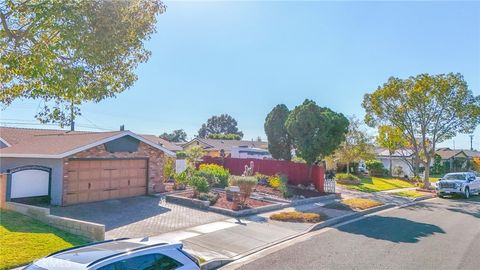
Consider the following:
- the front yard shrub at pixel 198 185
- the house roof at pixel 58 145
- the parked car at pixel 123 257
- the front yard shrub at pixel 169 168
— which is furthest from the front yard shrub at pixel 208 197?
the parked car at pixel 123 257

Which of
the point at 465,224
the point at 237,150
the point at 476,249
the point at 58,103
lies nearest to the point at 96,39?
the point at 58,103

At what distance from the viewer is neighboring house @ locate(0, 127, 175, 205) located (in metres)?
17.3

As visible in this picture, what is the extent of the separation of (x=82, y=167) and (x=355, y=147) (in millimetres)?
25627

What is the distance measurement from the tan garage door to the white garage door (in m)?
1.36

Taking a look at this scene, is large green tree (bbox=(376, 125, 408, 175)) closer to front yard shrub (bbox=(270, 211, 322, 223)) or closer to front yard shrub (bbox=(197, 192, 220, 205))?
front yard shrub (bbox=(270, 211, 322, 223))

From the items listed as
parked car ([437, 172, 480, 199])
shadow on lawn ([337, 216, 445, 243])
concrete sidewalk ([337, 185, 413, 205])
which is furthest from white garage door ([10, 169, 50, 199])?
parked car ([437, 172, 480, 199])

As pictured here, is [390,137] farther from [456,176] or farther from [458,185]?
[458,185]

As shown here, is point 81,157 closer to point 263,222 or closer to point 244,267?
point 263,222

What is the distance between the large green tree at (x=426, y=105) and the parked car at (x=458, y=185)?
2.92 m

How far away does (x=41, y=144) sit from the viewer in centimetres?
1958

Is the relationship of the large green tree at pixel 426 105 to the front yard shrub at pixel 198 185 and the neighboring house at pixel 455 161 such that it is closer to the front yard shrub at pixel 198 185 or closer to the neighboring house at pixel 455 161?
the front yard shrub at pixel 198 185

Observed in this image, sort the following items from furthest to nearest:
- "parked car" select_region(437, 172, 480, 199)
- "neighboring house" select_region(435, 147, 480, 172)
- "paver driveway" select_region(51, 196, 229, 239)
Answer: "neighboring house" select_region(435, 147, 480, 172)
"parked car" select_region(437, 172, 480, 199)
"paver driveway" select_region(51, 196, 229, 239)

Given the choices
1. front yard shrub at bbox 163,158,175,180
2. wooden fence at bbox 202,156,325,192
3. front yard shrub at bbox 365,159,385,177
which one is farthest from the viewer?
front yard shrub at bbox 365,159,385,177

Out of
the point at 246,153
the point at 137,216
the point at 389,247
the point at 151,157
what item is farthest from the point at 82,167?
the point at 246,153
